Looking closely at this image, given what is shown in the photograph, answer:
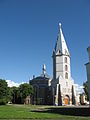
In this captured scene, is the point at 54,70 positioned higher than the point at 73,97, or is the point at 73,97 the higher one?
the point at 54,70

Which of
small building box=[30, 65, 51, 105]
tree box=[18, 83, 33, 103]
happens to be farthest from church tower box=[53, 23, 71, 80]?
tree box=[18, 83, 33, 103]

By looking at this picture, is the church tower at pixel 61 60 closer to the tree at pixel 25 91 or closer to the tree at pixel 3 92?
the tree at pixel 25 91

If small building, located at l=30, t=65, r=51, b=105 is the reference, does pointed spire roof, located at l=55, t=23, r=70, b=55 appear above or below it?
above

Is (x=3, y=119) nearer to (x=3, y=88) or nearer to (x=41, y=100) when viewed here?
(x=3, y=88)

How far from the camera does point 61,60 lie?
294ft

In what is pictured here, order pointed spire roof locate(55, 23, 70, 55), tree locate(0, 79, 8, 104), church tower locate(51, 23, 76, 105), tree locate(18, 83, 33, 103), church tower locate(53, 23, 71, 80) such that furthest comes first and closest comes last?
pointed spire roof locate(55, 23, 70, 55)
church tower locate(53, 23, 71, 80)
tree locate(18, 83, 33, 103)
church tower locate(51, 23, 76, 105)
tree locate(0, 79, 8, 104)

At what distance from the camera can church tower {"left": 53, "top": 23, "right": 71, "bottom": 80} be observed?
88188 mm

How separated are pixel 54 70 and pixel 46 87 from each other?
14.5m

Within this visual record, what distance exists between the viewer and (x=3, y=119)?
1923 cm

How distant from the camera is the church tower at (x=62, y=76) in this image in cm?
8338

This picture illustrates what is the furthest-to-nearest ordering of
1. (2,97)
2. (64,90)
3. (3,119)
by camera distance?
(64,90) → (2,97) → (3,119)

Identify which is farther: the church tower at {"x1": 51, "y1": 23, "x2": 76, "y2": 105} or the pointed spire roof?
the pointed spire roof

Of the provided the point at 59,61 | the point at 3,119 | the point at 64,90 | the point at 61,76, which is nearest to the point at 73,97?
the point at 64,90

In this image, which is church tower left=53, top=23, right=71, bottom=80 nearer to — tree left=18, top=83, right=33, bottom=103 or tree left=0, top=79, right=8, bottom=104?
tree left=18, top=83, right=33, bottom=103
